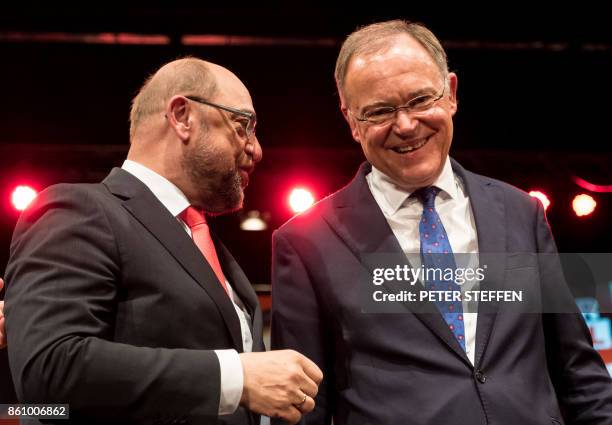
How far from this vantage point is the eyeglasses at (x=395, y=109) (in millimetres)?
1811

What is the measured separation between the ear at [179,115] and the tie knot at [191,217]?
207 mm

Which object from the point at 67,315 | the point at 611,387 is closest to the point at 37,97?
the point at 67,315

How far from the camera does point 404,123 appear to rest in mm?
1785

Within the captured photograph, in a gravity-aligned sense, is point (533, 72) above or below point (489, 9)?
below

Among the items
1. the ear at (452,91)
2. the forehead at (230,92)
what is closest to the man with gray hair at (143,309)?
the forehead at (230,92)

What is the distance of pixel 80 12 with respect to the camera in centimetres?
484

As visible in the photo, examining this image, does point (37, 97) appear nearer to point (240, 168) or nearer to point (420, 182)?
point (240, 168)

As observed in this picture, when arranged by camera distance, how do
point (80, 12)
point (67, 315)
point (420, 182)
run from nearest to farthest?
point (67, 315), point (420, 182), point (80, 12)

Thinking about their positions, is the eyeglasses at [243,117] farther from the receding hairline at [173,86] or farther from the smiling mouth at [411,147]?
the smiling mouth at [411,147]

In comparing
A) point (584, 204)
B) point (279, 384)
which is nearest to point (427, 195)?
point (279, 384)

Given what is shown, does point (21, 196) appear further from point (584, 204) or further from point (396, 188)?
point (584, 204)

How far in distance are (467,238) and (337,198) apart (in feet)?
1.21

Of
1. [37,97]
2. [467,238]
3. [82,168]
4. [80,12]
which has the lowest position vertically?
[467,238]

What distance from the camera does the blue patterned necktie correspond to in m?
1.70
